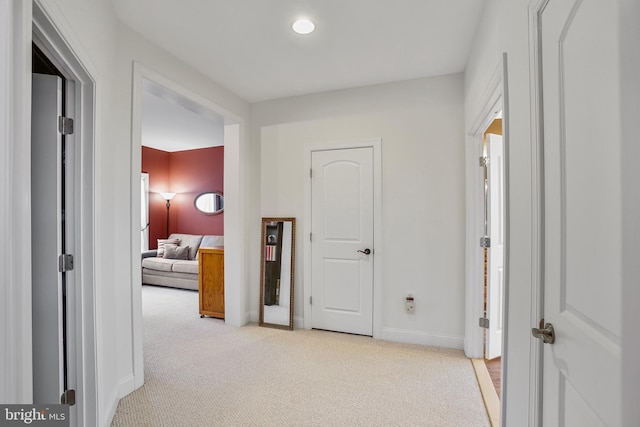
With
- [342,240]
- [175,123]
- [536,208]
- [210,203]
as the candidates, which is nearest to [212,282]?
[342,240]

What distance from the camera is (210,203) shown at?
645 centimetres

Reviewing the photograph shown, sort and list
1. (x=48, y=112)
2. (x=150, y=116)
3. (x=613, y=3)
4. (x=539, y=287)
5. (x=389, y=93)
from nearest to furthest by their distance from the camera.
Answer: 1. (x=613, y=3)
2. (x=539, y=287)
3. (x=48, y=112)
4. (x=389, y=93)
5. (x=150, y=116)

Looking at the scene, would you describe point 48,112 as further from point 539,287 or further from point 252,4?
point 539,287

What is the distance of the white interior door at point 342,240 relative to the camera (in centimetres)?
327

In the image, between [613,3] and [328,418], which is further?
[328,418]

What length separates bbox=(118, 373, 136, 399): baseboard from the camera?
84.1 inches

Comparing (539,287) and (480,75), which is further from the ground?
(480,75)

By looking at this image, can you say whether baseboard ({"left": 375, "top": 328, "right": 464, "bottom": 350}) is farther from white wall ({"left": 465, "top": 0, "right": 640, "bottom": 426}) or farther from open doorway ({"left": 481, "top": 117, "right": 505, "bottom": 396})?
white wall ({"left": 465, "top": 0, "right": 640, "bottom": 426})

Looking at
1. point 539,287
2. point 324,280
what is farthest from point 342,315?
point 539,287

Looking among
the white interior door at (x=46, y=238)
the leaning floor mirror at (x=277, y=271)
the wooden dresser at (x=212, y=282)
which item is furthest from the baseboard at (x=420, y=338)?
the white interior door at (x=46, y=238)

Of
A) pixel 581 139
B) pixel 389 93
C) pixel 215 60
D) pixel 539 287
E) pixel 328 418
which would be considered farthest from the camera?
pixel 389 93

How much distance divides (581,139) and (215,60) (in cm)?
274

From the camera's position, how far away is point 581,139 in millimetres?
816

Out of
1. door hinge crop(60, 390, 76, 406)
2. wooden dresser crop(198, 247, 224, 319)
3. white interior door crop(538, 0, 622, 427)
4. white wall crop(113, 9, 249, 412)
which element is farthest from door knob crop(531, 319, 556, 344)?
wooden dresser crop(198, 247, 224, 319)
